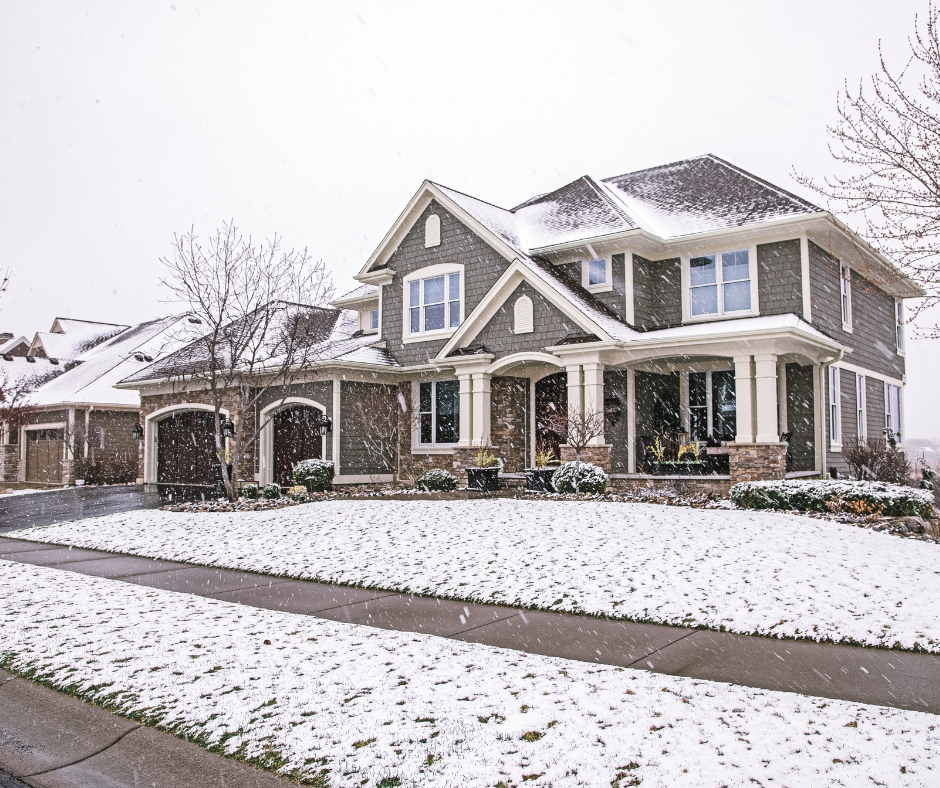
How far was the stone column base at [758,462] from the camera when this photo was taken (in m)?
15.2

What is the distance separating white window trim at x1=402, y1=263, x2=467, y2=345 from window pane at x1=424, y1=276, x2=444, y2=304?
0.48ft

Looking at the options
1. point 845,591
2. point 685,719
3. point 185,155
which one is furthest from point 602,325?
point 185,155

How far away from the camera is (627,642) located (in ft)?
20.8

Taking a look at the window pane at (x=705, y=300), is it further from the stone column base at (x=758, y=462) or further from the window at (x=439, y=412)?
the window at (x=439, y=412)

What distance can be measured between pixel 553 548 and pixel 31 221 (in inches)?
3390

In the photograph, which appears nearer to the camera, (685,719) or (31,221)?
(685,719)

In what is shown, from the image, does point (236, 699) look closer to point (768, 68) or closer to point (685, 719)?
point (685, 719)

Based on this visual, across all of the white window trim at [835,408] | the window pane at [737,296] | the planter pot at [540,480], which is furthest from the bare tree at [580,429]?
the white window trim at [835,408]

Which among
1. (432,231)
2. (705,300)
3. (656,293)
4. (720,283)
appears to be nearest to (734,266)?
(720,283)

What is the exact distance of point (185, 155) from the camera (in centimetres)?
10156

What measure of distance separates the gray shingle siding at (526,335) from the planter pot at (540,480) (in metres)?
3.10

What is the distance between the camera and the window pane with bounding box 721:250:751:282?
17844mm

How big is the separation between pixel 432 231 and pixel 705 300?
7692 millimetres

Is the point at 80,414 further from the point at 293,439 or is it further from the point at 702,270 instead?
the point at 702,270
